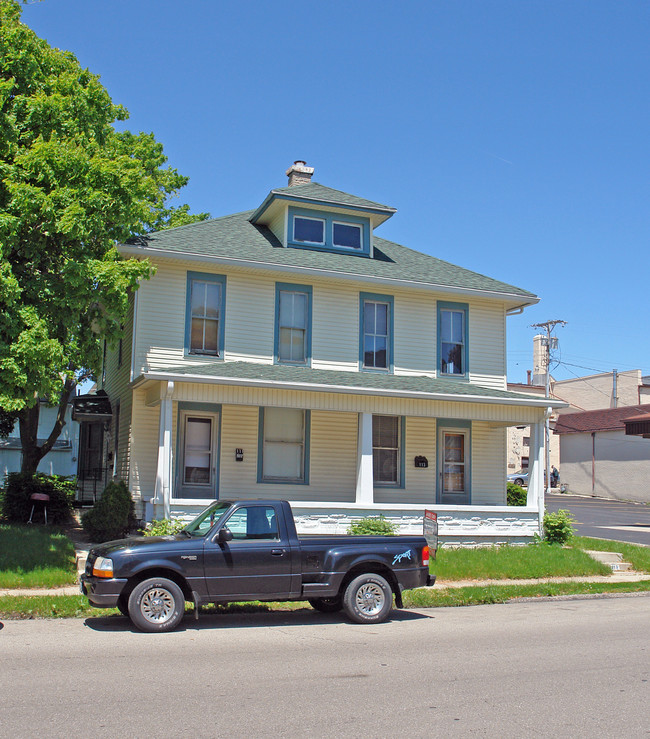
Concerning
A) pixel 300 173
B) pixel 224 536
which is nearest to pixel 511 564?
pixel 224 536

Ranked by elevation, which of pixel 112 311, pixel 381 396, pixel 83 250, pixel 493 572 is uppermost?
pixel 83 250

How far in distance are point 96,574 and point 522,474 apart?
1893 inches

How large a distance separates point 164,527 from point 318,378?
199 inches

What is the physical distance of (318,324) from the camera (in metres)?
19.8

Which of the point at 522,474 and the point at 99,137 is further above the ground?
the point at 99,137

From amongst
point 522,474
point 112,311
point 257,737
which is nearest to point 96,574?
point 257,737

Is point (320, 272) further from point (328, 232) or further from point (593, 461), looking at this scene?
point (593, 461)

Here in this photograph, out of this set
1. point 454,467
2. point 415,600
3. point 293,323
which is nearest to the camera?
point 415,600

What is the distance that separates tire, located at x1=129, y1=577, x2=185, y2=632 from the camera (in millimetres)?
9484

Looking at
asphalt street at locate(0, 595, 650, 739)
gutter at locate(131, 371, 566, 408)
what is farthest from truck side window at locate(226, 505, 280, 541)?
gutter at locate(131, 371, 566, 408)

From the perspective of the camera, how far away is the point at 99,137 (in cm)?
1667

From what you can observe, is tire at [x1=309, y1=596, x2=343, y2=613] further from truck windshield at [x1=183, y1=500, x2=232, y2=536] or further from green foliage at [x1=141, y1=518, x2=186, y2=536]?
green foliage at [x1=141, y1=518, x2=186, y2=536]

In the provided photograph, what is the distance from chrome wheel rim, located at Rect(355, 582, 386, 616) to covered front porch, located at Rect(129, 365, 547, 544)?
6251 mm

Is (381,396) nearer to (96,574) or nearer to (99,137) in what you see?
(99,137)
